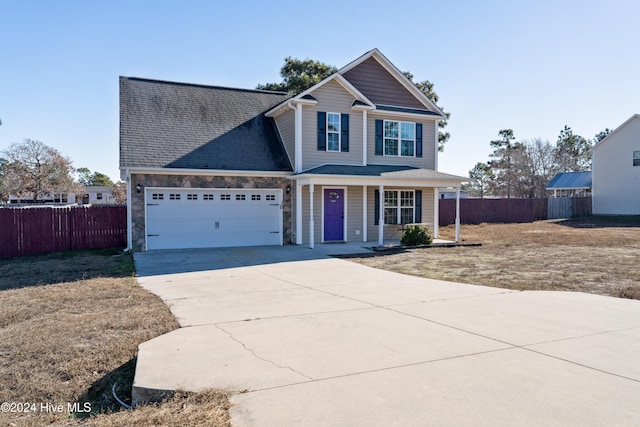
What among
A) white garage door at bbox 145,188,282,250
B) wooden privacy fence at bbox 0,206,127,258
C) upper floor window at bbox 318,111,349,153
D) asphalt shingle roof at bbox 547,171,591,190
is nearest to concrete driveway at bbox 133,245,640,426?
white garage door at bbox 145,188,282,250

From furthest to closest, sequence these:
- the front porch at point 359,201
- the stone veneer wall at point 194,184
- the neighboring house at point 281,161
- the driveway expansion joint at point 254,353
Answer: the front porch at point 359,201, the neighboring house at point 281,161, the stone veneer wall at point 194,184, the driveway expansion joint at point 254,353

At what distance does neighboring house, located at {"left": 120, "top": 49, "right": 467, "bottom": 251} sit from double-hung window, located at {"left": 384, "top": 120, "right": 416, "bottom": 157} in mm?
44

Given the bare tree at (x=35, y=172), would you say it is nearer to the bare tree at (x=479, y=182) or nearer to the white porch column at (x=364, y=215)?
the white porch column at (x=364, y=215)

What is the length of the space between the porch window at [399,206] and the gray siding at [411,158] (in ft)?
4.29

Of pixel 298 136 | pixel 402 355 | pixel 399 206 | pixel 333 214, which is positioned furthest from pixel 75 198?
pixel 402 355

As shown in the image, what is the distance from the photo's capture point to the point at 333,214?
17.7 meters

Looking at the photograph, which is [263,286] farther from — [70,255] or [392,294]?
[70,255]

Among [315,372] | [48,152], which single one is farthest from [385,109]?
[48,152]

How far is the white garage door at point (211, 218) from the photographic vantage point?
51.2ft

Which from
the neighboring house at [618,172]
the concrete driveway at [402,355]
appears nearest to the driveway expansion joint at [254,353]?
the concrete driveway at [402,355]

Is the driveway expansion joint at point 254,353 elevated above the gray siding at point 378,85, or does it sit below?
below

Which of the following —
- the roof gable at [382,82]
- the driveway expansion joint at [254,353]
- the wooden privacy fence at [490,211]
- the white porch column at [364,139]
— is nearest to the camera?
the driveway expansion joint at [254,353]

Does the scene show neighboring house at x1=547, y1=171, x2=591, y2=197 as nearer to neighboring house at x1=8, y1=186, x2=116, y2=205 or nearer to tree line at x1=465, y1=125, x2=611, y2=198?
tree line at x1=465, y1=125, x2=611, y2=198

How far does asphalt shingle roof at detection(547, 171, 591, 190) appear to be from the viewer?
41319 millimetres
